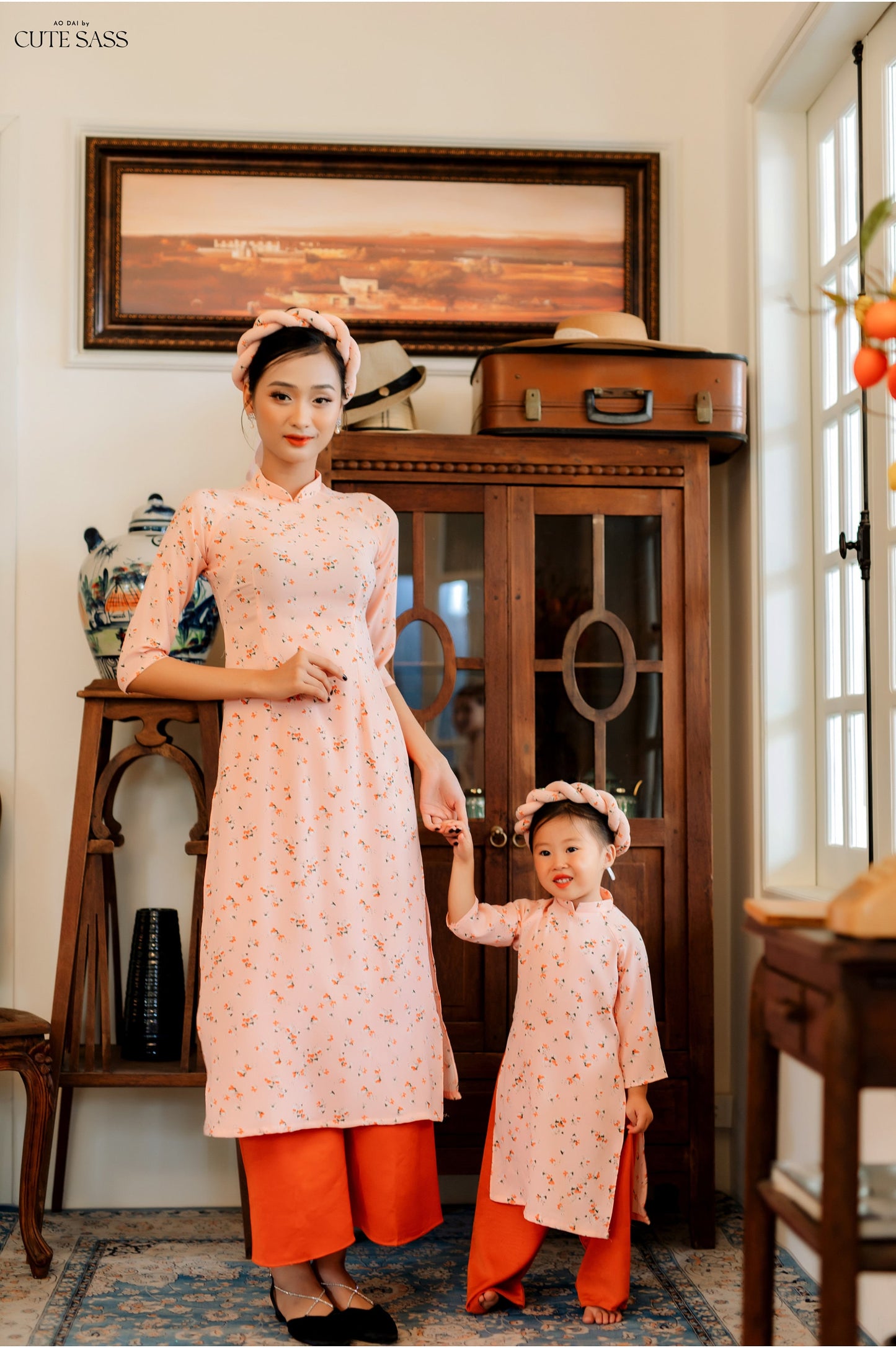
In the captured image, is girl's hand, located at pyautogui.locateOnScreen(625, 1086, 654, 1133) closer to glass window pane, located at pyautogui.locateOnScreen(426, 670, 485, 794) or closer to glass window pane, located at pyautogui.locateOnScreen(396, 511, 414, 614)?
glass window pane, located at pyautogui.locateOnScreen(426, 670, 485, 794)

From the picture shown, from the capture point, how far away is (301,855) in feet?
6.71

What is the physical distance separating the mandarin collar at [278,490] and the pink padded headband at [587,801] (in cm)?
70

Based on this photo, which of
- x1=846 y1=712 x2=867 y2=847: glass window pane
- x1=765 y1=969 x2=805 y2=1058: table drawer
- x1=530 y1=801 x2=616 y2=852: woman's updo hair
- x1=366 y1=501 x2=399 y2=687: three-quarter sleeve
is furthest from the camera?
x1=846 y1=712 x2=867 y2=847: glass window pane

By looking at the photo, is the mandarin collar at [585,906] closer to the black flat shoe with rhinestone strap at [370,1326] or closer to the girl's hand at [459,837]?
the girl's hand at [459,837]

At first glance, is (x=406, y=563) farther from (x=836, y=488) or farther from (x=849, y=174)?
(x=849, y=174)

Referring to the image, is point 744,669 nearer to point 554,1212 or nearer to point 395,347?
point 395,347

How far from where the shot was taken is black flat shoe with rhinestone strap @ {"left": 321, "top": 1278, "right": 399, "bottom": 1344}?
199cm

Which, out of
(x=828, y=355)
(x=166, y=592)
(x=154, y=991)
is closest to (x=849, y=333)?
(x=828, y=355)

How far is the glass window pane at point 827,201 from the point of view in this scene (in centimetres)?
262

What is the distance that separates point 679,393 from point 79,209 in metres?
1.54

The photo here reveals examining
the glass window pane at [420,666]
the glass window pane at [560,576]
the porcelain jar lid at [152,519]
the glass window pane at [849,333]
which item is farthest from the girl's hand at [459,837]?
the glass window pane at [849,333]

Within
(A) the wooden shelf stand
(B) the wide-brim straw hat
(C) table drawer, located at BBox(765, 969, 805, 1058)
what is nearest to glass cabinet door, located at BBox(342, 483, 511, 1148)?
(B) the wide-brim straw hat

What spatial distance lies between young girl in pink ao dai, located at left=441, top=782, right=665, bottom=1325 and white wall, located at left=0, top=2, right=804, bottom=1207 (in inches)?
29.6

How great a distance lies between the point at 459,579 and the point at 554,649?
0.85ft
